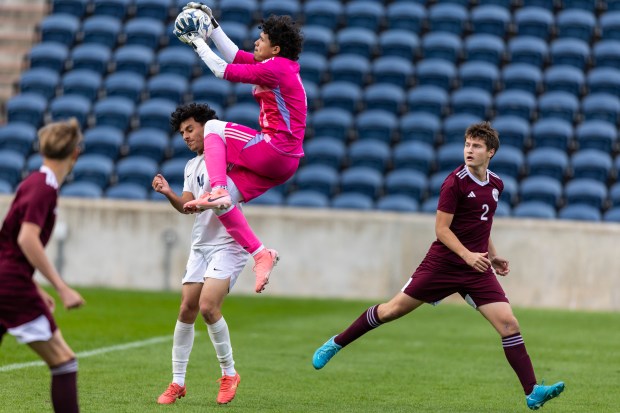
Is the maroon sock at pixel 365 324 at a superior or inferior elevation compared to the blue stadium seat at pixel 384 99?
inferior

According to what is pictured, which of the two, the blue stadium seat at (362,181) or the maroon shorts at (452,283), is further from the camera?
the blue stadium seat at (362,181)

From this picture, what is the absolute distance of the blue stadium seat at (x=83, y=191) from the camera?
19078mm

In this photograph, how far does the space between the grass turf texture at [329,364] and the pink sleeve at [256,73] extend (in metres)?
2.02

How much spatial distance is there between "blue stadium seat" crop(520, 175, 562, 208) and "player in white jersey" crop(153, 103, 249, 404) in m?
12.1

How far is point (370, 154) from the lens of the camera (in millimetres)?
19516

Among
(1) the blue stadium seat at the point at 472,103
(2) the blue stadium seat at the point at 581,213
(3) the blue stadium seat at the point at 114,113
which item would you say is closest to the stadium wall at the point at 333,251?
(2) the blue stadium seat at the point at 581,213

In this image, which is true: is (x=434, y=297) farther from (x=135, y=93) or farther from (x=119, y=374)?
(x=135, y=93)

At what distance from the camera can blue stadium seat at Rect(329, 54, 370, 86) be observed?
21.3 m

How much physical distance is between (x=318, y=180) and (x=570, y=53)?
18.9ft

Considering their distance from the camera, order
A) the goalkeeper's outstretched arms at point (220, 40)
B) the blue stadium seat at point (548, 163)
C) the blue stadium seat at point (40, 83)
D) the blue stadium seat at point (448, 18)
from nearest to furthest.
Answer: the goalkeeper's outstretched arms at point (220, 40)
the blue stadium seat at point (548, 163)
the blue stadium seat at point (40, 83)
the blue stadium seat at point (448, 18)

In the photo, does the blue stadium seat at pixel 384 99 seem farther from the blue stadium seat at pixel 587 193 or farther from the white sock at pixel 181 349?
the white sock at pixel 181 349

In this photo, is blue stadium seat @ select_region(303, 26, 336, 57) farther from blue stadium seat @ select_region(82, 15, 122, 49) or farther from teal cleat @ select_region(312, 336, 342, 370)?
teal cleat @ select_region(312, 336, 342, 370)

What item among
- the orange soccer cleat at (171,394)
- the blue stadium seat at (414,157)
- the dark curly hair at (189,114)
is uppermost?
the dark curly hair at (189,114)

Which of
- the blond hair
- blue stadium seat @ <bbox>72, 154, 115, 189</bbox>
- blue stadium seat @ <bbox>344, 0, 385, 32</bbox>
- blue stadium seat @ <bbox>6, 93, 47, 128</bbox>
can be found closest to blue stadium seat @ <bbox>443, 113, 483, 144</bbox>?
blue stadium seat @ <bbox>344, 0, 385, 32</bbox>
